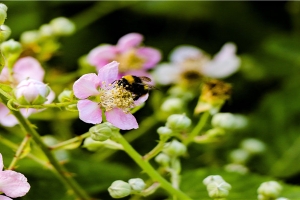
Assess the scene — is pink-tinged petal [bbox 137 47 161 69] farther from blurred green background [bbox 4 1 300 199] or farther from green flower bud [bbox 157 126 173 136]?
green flower bud [bbox 157 126 173 136]

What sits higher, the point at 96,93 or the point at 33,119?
the point at 33,119

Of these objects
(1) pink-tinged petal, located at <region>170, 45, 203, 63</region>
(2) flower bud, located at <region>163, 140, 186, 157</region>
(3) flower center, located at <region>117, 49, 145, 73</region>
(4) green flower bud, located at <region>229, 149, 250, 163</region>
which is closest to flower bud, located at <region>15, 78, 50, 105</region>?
(2) flower bud, located at <region>163, 140, 186, 157</region>

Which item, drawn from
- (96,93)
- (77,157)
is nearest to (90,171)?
(77,157)

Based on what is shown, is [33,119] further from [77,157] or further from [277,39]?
[277,39]

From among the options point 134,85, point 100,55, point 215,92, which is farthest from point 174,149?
point 100,55

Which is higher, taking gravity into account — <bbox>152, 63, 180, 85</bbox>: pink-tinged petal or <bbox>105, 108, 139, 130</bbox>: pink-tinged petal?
<bbox>152, 63, 180, 85</bbox>: pink-tinged petal

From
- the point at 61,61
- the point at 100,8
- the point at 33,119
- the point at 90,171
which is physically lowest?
the point at 90,171
